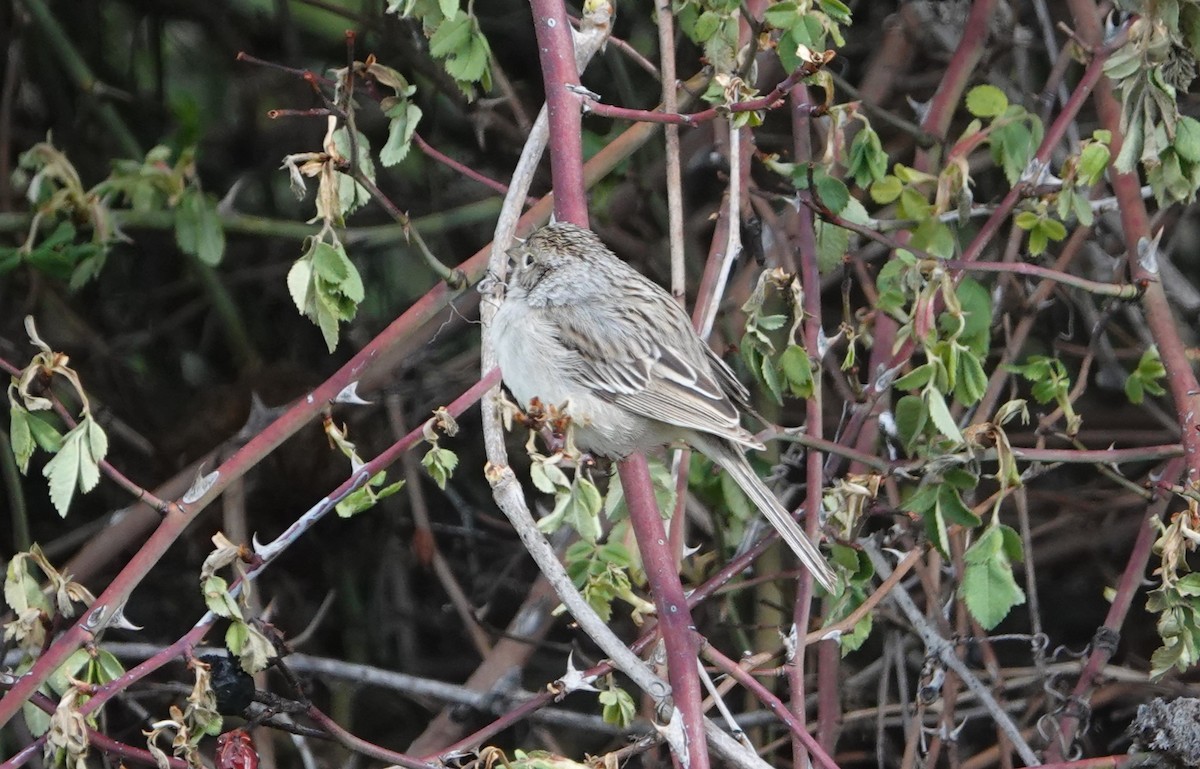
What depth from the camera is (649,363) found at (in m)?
3.41

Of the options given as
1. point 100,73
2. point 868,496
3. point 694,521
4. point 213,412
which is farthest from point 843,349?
point 100,73

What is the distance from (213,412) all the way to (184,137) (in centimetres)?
87

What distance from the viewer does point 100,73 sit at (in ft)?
16.0

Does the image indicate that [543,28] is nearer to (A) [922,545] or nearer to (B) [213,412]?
(A) [922,545]

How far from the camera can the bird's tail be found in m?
2.76

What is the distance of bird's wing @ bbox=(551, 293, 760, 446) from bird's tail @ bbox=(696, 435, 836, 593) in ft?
0.26

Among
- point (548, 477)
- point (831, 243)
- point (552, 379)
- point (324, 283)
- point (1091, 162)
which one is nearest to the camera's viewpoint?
point (548, 477)

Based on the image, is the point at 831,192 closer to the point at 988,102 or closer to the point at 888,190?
the point at 888,190

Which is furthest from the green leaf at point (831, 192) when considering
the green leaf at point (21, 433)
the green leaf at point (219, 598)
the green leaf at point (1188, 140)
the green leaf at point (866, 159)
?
the green leaf at point (21, 433)

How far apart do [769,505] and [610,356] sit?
1.93 feet

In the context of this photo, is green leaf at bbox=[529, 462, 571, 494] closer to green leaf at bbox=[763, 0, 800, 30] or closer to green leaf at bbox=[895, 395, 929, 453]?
green leaf at bbox=[895, 395, 929, 453]

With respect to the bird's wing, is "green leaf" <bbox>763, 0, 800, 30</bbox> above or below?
above

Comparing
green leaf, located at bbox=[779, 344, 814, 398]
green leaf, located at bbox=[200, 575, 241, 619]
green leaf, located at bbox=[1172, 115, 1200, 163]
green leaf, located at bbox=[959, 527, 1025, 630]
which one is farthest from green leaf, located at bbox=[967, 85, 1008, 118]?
green leaf, located at bbox=[200, 575, 241, 619]

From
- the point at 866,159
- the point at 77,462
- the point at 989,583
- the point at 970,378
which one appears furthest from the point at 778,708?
the point at 77,462
